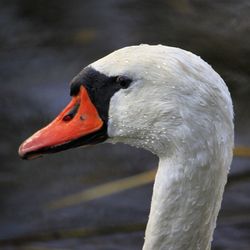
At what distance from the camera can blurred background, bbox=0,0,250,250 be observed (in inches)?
193

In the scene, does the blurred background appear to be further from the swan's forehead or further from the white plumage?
the swan's forehead

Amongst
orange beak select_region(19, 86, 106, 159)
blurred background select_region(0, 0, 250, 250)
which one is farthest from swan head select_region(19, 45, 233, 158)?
blurred background select_region(0, 0, 250, 250)

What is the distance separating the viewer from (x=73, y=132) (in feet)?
10.1

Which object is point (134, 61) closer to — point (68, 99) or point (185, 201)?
point (185, 201)

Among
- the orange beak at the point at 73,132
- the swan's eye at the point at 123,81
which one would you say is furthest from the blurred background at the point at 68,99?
the swan's eye at the point at 123,81

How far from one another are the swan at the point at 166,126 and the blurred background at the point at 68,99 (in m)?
1.77

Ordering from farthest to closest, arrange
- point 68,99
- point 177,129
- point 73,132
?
point 68,99 < point 73,132 < point 177,129

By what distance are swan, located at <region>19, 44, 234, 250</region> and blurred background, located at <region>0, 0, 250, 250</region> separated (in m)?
1.77

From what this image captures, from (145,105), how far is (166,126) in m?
0.09

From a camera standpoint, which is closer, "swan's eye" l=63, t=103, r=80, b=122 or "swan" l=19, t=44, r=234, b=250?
"swan" l=19, t=44, r=234, b=250

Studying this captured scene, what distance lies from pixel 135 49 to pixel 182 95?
0.22m

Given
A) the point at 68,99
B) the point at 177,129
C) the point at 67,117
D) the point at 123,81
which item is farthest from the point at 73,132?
the point at 68,99

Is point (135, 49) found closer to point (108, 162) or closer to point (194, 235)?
point (194, 235)

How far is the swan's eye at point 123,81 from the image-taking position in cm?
291
